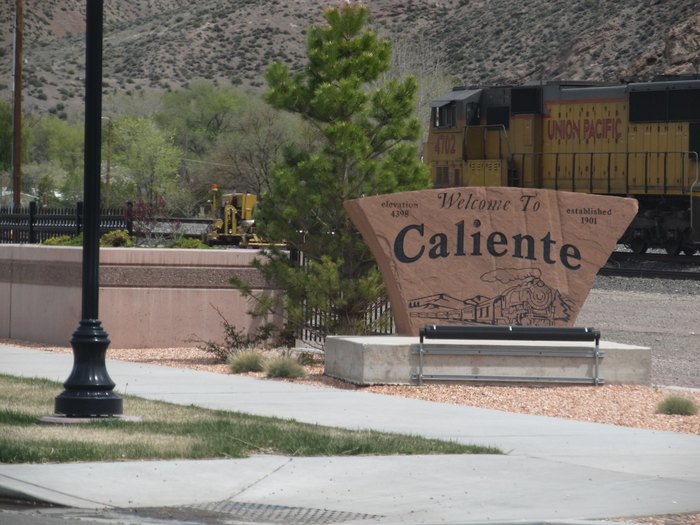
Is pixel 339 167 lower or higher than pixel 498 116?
lower

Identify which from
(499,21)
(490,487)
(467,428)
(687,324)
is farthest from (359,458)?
(499,21)

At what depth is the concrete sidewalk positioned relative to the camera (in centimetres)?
820

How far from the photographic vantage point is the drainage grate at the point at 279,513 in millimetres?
7891

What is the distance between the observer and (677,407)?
12.7 metres

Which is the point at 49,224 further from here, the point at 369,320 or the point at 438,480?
the point at 438,480

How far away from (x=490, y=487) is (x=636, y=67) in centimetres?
5830

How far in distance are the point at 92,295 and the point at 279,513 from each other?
406 cm

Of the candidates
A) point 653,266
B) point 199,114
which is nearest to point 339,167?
point 653,266

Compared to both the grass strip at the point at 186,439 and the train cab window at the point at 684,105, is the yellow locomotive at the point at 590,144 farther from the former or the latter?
the grass strip at the point at 186,439

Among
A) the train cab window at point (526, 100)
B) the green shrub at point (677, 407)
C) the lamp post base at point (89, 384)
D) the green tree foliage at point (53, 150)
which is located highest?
the green tree foliage at point (53, 150)

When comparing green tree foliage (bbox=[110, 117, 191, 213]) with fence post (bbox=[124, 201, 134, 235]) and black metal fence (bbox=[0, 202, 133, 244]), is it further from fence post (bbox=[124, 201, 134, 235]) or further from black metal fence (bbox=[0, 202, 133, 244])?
fence post (bbox=[124, 201, 134, 235])

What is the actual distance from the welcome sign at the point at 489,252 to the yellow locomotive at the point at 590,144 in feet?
60.1

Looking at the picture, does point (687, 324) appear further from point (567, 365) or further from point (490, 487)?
point (490, 487)

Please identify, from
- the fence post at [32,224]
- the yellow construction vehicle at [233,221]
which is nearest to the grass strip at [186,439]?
the fence post at [32,224]
